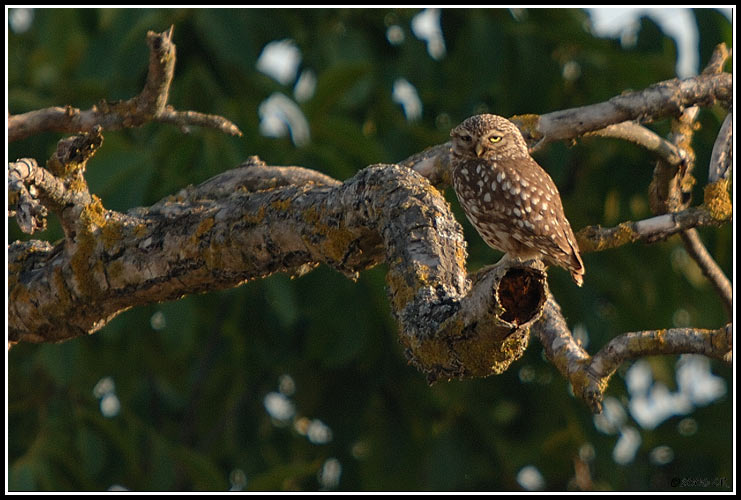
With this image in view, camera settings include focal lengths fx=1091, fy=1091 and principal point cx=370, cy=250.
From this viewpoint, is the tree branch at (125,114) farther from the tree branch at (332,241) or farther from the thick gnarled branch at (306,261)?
the thick gnarled branch at (306,261)

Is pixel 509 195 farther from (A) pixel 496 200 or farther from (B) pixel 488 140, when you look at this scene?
(B) pixel 488 140

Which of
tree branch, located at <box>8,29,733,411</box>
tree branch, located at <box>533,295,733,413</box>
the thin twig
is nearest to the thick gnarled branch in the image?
tree branch, located at <box>8,29,733,411</box>

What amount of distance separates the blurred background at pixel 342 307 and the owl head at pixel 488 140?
110 centimetres

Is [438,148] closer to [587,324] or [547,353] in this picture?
[547,353]

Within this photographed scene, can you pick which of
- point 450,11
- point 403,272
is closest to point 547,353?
point 403,272

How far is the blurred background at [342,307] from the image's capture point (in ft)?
19.4

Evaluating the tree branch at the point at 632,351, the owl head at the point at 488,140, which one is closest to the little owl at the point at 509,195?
the owl head at the point at 488,140

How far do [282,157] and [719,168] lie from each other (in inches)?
99.2

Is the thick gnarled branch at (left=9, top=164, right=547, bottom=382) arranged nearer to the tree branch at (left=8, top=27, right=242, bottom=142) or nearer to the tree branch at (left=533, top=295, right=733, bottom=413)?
the tree branch at (left=8, top=27, right=242, bottom=142)

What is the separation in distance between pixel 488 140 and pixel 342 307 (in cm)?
216

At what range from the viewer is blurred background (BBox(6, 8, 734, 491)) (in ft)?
19.4

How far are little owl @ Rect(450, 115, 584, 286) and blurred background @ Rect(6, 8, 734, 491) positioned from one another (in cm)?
116

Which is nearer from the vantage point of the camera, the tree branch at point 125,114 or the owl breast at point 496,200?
the tree branch at point 125,114

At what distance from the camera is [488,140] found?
14.1 ft
